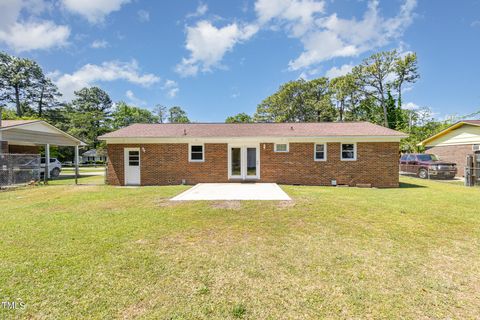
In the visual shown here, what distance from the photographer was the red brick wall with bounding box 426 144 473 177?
16719mm

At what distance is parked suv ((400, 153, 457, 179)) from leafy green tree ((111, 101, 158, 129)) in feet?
168

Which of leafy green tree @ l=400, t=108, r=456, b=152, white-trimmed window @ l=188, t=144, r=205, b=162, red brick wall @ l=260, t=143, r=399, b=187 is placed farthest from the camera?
leafy green tree @ l=400, t=108, r=456, b=152

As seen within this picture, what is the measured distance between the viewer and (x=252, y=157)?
13383mm

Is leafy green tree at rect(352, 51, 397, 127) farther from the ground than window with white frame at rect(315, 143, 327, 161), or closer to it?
farther from the ground

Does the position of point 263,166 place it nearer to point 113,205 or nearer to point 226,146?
point 226,146

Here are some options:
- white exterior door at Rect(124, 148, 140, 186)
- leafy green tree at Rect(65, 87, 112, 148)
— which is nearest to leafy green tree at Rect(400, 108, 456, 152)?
white exterior door at Rect(124, 148, 140, 186)

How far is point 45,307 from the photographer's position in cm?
265

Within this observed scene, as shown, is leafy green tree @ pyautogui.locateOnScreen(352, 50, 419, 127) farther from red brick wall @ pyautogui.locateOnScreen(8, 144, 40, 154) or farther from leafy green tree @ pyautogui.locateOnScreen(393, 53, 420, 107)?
red brick wall @ pyautogui.locateOnScreen(8, 144, 40, 154)

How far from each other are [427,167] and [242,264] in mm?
18024

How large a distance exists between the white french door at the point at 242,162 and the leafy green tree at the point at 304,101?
100ft

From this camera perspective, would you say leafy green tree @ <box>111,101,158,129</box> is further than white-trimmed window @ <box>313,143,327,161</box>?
Yes

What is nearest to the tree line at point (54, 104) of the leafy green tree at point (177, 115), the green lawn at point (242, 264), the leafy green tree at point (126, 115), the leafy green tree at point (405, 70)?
the leafy green tree at point (126, 115)

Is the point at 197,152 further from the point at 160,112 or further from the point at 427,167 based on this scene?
Answer: the point at 160,112

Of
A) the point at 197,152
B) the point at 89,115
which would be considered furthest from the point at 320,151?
the point at 89,115
